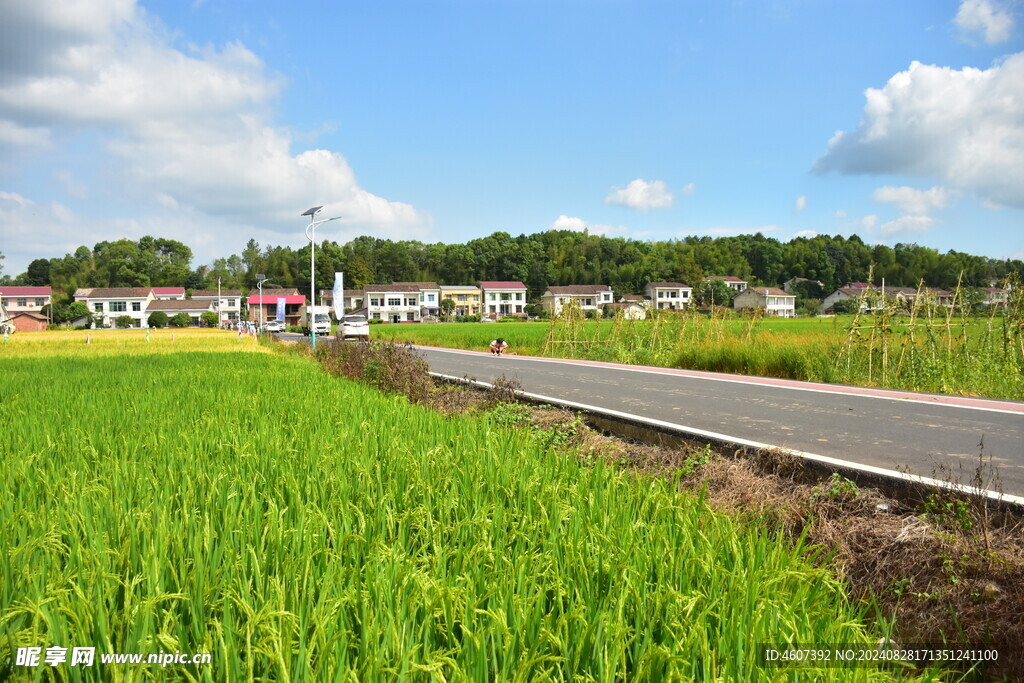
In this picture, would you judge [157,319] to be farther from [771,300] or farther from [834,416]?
[771,300]

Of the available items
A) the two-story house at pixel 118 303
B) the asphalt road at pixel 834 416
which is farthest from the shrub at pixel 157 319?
the asphalt road at pixel 834 416

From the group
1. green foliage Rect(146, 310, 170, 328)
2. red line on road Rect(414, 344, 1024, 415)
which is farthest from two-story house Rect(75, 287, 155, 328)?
red line on road Rect(414, 344, 1024, 415)

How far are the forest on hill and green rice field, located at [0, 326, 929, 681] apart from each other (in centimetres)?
12502

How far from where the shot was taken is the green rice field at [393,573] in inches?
70.0

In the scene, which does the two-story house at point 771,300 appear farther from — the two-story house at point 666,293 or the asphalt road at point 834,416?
the asphalt road at point 834,416

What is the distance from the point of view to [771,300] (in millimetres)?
125000

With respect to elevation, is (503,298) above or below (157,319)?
above

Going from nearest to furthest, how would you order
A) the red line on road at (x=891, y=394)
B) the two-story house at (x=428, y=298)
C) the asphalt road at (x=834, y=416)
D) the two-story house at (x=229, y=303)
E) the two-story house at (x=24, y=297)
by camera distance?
the asphalt road at (x=834, y=416), the red line on road at (x=891, y=394), the two-story house at (x=24, y=297), the two-story house at (x=428, y=298), the two-story house at (x=229, y=303)

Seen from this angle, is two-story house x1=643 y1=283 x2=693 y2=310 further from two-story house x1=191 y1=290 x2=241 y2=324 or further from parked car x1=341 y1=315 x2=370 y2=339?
parked car x1=341 y1=315 x2=370 y2=339

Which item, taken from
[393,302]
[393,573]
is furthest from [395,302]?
[393,573]

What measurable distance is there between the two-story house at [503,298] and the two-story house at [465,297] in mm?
1614

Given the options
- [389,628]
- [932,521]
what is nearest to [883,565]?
[932,521]

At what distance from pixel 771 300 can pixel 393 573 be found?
134 meters

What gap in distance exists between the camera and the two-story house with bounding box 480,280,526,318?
393 feet
